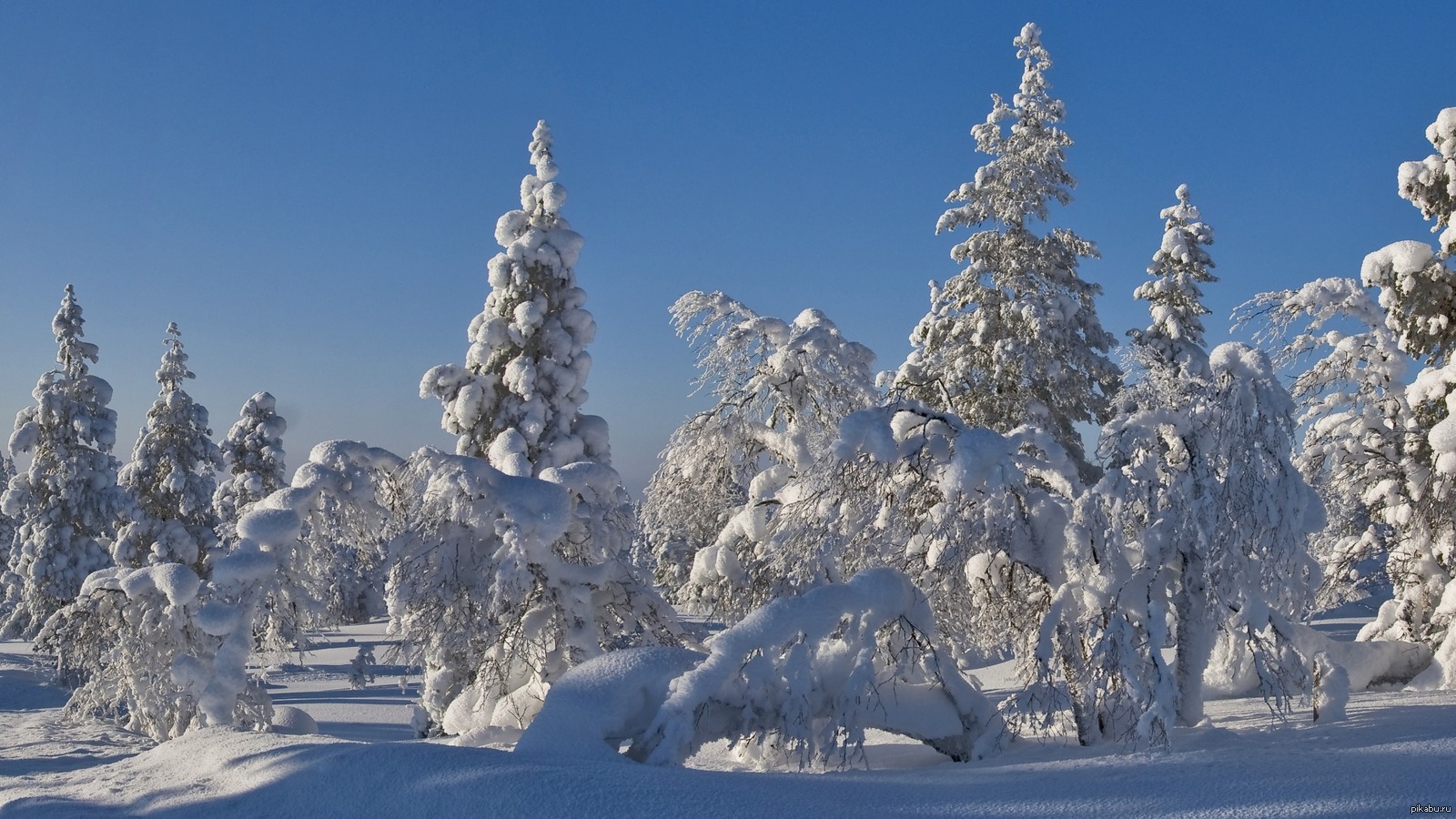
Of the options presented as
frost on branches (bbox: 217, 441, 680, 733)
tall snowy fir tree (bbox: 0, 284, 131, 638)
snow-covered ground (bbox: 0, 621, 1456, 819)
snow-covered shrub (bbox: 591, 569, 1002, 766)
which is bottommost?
snow-covered ground (bbox: 0, 621, 1456, 819)

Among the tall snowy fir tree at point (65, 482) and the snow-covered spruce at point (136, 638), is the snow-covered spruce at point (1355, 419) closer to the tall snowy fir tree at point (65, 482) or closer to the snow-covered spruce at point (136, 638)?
the snow-covered spruce at point (136, 638)

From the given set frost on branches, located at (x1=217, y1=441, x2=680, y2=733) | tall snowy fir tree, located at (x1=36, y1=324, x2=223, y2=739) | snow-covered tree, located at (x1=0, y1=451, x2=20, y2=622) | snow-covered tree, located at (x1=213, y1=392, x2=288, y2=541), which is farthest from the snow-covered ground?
snow-covered tree, located at (x1=213, y1=392, x2=288, y2=541)

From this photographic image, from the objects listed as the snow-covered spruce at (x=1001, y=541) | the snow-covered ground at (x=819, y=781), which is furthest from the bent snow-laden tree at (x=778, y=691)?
the snow-covered spruce at (x=1001, y=541)

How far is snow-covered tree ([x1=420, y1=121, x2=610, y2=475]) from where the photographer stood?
56.0 feet

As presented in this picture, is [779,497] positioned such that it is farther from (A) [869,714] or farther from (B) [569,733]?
(B) [569,733]

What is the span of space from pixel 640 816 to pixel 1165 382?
6563 millimetres

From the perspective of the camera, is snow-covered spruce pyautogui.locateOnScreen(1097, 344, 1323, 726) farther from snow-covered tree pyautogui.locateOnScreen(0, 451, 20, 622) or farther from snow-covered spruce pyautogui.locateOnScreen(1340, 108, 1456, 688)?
snow-covered tree pyautogui.locateOnScreen(0, 451, 20, 622)

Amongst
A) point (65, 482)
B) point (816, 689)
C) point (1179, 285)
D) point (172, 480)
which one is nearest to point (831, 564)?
point (816, 689)

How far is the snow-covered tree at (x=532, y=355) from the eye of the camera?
1706 centimetres

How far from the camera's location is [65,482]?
2777 cm

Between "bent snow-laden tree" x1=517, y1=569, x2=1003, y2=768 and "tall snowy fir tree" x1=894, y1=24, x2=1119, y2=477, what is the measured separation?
38.5 feet

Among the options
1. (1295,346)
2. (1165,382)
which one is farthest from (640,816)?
(1295,346)

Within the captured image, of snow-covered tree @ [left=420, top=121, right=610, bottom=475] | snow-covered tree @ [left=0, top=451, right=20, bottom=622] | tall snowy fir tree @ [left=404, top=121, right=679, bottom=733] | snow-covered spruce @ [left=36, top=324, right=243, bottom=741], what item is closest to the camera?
tall snowy fir tree @ [left=404, top=121, right=679, bottom=733]

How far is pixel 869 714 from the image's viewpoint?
9.27 metres
